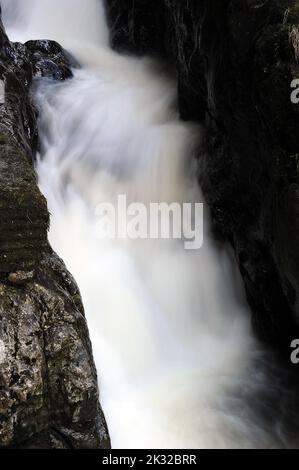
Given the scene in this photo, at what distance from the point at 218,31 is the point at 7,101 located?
322 cm

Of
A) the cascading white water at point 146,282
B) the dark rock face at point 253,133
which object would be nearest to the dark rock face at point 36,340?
the cascading white water at point 146,282

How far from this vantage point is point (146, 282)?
692cm

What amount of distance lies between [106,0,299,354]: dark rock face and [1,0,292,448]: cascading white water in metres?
0.61

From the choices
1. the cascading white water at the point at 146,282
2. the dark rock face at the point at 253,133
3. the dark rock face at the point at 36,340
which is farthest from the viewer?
the cascading white water at the point at 146,282

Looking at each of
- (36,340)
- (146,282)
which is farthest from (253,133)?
(36,340)

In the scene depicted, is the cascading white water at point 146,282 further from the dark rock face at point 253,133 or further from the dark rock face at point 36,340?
the dark rock face at point 36,340

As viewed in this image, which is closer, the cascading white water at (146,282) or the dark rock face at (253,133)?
the dark rock face at (253,133)

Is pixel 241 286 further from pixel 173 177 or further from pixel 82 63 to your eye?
pixel 82 63

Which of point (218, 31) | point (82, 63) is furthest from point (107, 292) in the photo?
point (82, 63)

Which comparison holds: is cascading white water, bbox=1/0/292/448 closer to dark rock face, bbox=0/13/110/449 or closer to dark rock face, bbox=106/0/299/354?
dark rock face, bbox=106/0/299/354

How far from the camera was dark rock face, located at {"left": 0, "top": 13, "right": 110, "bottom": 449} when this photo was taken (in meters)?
3.48

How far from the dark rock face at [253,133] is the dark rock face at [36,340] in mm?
2460

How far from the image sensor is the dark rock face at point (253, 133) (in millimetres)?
4922
